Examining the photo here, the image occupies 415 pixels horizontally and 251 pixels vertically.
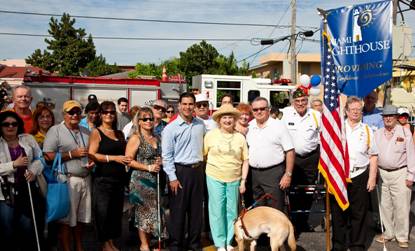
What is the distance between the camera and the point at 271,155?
5.88 metres

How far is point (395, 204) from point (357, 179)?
1202 millimetres

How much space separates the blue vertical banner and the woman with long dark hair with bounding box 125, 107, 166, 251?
411 cm

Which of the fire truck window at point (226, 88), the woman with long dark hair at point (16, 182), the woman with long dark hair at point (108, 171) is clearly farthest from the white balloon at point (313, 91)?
the woman with long dark hair at point (16, 182)

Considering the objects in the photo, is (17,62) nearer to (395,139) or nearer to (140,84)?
(140,84)

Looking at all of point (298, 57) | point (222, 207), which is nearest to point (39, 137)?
point (222, 207)

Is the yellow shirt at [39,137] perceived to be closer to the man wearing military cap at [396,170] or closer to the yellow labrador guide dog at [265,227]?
the yellow labrador guide dog at [265,227]

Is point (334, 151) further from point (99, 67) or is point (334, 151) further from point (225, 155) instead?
point (99, 67)

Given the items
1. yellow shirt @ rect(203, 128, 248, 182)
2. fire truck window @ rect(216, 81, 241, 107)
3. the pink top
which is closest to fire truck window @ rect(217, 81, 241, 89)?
fire truck window @ rect(216, 81, 241, 107)

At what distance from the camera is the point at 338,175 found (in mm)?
5598

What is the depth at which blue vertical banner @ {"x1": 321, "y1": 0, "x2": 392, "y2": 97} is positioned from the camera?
8188mm

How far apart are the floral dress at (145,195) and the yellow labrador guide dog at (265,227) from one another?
1.10 meters

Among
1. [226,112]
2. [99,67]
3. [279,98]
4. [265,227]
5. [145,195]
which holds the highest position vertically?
[99,67]

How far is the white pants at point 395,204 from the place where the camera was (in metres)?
6.46

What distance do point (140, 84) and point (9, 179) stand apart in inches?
403
